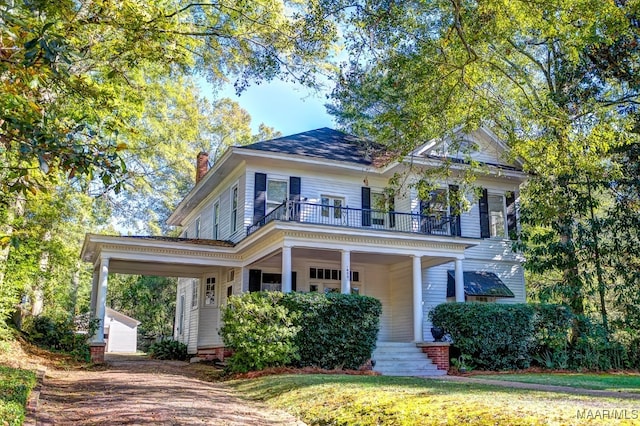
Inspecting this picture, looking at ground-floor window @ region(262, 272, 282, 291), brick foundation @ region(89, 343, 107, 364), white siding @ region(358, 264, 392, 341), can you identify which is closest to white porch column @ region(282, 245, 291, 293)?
ground-floor window @ region(262, 272, 282, 291)

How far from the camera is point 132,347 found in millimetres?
41188

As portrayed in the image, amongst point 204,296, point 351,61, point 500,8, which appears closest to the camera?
point 500,8

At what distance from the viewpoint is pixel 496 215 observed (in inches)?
785

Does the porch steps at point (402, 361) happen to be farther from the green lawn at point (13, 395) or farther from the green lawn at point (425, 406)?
the green lawn at point (13, 395)

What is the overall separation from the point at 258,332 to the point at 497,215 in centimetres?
1149

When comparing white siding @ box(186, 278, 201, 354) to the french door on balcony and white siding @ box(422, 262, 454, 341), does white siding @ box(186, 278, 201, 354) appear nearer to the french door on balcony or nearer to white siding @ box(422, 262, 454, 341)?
the french door on balcony

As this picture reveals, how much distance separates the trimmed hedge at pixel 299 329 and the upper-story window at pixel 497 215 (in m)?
8.23

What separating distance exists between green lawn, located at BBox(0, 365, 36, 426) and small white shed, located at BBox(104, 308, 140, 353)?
3299 cm

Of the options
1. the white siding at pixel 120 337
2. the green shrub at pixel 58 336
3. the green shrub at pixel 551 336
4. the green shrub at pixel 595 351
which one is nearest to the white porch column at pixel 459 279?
the green shrub at pixel 551 336

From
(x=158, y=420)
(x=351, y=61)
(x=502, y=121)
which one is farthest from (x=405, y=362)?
(x=158, y=420)

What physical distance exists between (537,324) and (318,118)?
19.4 metres

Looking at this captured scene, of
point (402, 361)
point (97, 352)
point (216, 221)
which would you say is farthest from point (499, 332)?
point (216, 221)

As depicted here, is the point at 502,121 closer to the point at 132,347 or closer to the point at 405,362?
the point at 405,362

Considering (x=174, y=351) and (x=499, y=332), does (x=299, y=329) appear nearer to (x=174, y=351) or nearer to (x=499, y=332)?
(x=499, y=332)
